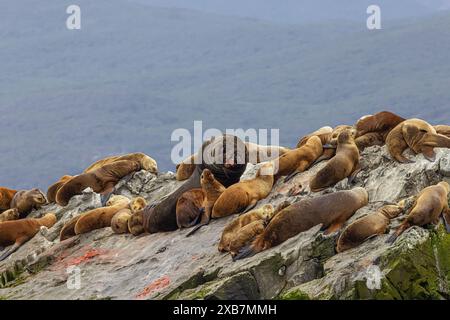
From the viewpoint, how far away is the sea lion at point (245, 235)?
15250 mm

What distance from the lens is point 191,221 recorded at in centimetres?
1755

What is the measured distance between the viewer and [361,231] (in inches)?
560

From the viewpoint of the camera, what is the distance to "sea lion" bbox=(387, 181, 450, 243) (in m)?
14.0

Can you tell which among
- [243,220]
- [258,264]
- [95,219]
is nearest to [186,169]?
[95,219]

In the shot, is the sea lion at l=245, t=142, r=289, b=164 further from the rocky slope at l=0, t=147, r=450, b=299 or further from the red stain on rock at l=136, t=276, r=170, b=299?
the red stain on rock at l=136, t=276, r=170, b=299

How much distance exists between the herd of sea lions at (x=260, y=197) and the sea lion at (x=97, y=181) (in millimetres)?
17

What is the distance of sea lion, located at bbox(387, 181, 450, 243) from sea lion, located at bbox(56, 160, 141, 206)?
813 cm

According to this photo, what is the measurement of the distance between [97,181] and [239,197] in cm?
507

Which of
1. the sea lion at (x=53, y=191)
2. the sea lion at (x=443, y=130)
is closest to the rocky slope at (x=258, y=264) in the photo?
the sea lion at (x=443, y=130)

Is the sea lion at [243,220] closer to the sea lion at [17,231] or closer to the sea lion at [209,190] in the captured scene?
the sea lion at [209,190]

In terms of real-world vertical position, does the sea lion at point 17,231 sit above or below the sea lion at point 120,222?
below

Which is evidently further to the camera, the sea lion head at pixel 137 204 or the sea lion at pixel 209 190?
the sea lion head at pixel 137 204

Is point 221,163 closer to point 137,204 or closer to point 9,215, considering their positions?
point 137,204
